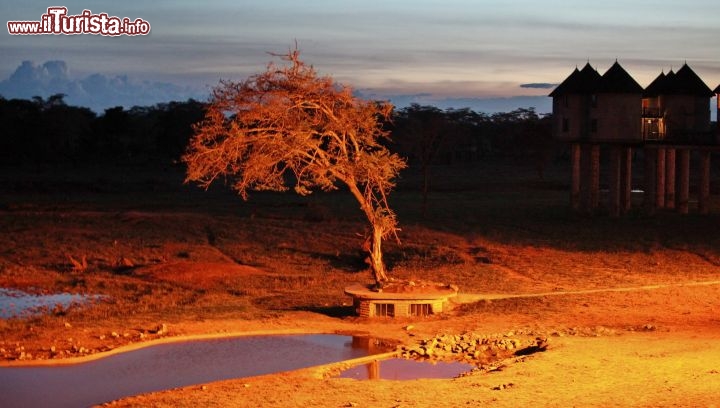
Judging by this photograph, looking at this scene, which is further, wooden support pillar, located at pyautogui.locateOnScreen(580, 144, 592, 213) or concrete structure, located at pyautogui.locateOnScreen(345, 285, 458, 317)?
wooden support pillar, located at pyautogui.locateOnScreen(580, 144, 592, 213)

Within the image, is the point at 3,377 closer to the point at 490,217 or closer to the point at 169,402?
the point at 169,402

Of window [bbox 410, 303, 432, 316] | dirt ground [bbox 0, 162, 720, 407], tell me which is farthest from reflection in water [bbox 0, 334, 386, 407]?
window [bbox 410, 303, 432, 316]

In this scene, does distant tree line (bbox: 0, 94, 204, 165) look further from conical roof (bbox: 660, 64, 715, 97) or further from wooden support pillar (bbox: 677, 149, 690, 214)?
conical roof (bbox: 660, 64, 715, 97)

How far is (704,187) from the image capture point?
36906 mm

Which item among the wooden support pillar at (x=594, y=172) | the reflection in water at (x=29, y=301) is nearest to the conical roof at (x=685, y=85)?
the wooden support pillar at (x=594, y=172)

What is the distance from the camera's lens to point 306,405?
10.5 metres

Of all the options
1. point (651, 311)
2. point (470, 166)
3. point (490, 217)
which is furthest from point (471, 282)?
point (470, 166)

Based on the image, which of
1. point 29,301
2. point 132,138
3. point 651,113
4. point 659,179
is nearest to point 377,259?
point 29,301

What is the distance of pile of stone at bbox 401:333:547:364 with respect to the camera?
13.5 m

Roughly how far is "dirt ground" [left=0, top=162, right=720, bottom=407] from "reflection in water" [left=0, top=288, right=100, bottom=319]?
0.58m

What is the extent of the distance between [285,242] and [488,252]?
18.4ft

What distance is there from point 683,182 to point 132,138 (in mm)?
52793

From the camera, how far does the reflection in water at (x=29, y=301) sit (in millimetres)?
17348

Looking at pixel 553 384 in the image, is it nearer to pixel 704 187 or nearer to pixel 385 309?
pixel 385 309
